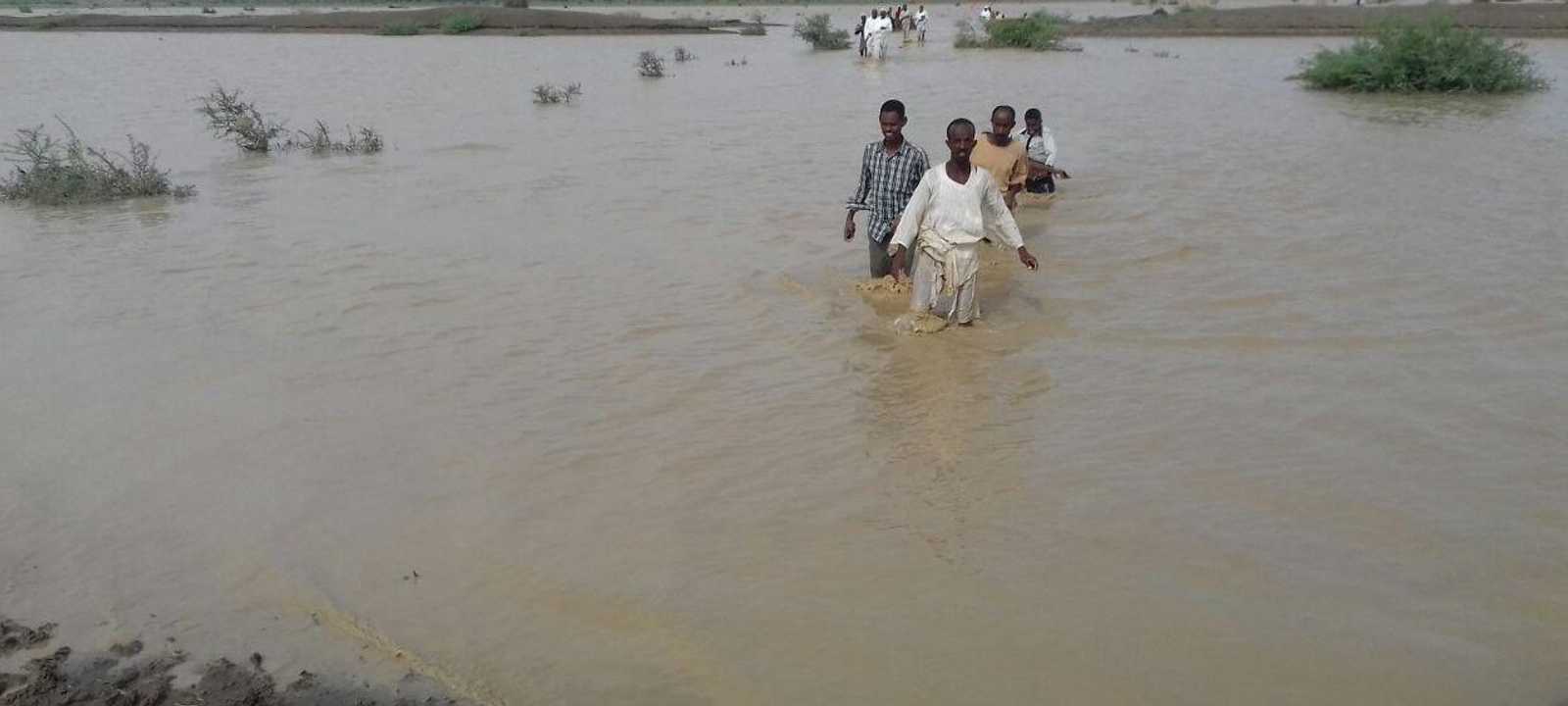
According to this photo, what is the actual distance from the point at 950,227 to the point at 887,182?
0.78 m

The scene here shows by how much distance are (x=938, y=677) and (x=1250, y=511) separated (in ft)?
5.32

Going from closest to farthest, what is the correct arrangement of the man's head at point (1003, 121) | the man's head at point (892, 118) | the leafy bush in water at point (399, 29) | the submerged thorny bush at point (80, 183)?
the man's head at point (892, 118)
the man's head at point (1003, 121)
the submerged thorny bush at point (80, 183)
the leafy bush in water at point (399, 29)

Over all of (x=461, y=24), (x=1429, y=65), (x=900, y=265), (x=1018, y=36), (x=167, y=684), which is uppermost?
(x=461, y=24)

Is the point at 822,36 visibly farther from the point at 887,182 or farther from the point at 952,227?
the point at 952,227

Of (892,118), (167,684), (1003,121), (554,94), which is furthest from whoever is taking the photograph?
(554,94)

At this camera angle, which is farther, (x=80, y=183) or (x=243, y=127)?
(x=243, y=127)

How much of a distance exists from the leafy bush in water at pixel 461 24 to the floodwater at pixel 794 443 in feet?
94.4

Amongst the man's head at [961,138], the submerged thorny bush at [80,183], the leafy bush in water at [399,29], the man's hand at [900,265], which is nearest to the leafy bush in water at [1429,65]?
the man's hand at [900,265]

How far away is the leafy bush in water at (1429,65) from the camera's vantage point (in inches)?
708

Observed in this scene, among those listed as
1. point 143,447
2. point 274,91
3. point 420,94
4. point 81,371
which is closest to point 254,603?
point 143,447

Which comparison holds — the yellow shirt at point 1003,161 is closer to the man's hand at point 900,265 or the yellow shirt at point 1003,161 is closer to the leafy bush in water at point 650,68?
the man's hand at point 900,265

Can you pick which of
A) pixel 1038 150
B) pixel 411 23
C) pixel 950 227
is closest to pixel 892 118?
pixel 950 227

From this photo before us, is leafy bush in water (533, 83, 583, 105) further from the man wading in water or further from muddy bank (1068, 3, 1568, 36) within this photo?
muddy bank (1068, 3, 1568, 36)

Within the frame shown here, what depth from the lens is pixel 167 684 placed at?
340 centimetres
